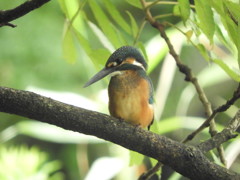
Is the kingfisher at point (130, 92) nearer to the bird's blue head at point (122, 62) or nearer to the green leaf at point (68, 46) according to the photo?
the bird's blue head at point (122, 62)

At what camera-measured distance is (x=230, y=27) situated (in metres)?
0.92

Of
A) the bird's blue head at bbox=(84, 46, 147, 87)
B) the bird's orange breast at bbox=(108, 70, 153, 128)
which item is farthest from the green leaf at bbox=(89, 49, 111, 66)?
the bird's orange breast at bbox=(108, 70, 153, 128)

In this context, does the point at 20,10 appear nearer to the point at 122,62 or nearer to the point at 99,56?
the point at 99,56

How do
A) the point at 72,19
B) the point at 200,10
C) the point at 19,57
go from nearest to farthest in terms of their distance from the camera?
the point at 200,10 → the point at 72,19 → the point at 19,57

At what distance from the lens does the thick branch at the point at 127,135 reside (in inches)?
37.8

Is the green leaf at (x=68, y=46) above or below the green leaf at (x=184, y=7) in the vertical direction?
below

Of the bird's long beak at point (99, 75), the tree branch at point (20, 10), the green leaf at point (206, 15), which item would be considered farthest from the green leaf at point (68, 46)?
the green leaf at point (206, 15)

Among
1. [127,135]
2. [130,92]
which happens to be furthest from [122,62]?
[127,135]

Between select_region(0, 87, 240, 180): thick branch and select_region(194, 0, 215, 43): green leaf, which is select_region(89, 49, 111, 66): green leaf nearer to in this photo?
select_region(0, 87, 240, 180): thick branch


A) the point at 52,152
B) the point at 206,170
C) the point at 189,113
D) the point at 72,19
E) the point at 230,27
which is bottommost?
the point at 52,152

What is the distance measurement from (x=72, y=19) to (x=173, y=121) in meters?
0.82

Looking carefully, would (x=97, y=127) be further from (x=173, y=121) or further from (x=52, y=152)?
(x=52, y=152)

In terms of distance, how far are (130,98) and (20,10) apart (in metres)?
0.46

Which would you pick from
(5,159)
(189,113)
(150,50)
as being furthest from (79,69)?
(5,159)
